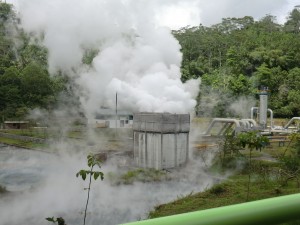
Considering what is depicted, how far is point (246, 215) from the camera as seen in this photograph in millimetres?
784

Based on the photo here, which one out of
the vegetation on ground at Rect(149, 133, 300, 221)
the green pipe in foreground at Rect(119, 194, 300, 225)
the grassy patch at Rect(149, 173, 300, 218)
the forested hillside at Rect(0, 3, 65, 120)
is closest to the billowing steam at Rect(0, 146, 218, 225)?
the grassy patch at Rect(149, 173, 300, 218)

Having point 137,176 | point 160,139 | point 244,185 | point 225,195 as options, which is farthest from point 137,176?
point 225,195

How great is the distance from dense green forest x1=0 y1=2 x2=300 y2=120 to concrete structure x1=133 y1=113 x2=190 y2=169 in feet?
41.8

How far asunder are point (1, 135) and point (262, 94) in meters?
17.9

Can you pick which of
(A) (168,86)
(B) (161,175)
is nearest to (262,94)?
(A) (168,86)

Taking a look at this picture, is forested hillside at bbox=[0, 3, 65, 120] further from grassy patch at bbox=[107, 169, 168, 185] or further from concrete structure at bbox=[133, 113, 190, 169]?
grassy patch at bbox=[107, 169, 168, 185]

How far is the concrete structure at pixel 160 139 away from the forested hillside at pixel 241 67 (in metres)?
14.8

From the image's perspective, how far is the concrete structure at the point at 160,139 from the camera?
55.1 ft

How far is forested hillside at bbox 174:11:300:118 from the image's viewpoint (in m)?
32.8

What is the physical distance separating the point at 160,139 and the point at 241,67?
24313 mm

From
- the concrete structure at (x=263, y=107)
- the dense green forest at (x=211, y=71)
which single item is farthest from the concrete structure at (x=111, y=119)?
the concrete structure at (x=263, y=107)

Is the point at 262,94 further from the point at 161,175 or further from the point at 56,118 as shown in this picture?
the point at 56,118

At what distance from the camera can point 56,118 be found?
30812mm

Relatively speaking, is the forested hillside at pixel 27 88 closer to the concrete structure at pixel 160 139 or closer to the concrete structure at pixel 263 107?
the concrete structure at pixel 160 139
